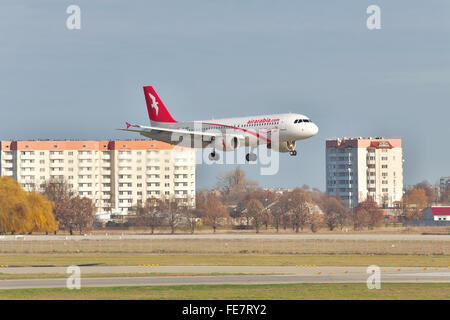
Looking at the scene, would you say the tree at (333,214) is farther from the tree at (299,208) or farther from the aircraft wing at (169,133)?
the aircraft wing at (169,133)

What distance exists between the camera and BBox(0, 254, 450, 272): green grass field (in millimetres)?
78562

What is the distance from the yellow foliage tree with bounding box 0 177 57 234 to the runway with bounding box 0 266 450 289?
64218 mm

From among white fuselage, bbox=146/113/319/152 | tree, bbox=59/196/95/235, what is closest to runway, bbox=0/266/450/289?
white fuselage, bbox=146/113/319/152

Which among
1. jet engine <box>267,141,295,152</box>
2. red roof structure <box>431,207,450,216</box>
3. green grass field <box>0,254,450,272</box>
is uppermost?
jet engine <box>267,141,295,152</box>

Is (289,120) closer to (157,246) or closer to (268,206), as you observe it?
(157,246)

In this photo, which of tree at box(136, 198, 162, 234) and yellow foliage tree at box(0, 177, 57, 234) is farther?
tree at box(136, 198, 162, 234)

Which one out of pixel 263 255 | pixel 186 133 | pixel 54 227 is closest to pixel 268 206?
pixel 54 227

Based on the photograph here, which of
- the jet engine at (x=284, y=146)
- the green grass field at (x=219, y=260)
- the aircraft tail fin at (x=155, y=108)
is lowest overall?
the green grass field at (x=219, y=260)

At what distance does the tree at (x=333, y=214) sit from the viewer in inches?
6841

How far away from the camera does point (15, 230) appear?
13562cm

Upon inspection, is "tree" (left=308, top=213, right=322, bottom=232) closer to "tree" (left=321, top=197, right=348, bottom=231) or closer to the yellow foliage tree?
"tree" (left=321, top=197, right=348, bottom=231)

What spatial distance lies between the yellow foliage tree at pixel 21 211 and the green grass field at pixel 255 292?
83.9 meters

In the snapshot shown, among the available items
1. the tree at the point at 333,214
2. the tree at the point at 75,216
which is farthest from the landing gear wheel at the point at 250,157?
the tree at the point at 75,216
